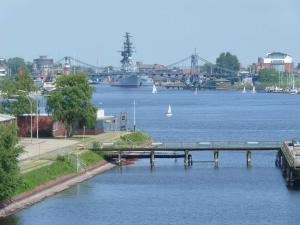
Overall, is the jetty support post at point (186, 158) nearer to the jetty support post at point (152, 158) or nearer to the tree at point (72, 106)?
the jetty support post at point (152, 158)

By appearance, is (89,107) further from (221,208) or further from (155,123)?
(155,123)

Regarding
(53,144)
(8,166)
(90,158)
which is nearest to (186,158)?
(90,158)

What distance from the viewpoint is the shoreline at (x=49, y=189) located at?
204 feet

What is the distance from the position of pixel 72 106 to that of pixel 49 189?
24.7m

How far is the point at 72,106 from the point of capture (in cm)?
9375

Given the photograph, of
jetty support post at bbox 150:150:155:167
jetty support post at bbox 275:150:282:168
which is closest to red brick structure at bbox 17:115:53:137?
jetty support post at bbox 150:150:155:167

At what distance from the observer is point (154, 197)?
67.4 m

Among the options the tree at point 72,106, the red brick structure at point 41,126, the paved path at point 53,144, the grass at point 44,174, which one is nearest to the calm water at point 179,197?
the grass at point 44,174

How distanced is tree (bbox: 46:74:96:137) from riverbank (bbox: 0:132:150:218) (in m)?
6.54

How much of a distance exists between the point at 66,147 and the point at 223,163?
1034cm

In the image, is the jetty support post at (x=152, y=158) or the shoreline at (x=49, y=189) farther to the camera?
the jetty support post at (x=152, y=158)

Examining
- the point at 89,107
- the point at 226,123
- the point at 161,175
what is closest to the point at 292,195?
the point at 161,175

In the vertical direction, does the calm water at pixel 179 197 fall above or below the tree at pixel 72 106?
below

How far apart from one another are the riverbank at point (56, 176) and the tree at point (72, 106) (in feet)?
21.5
